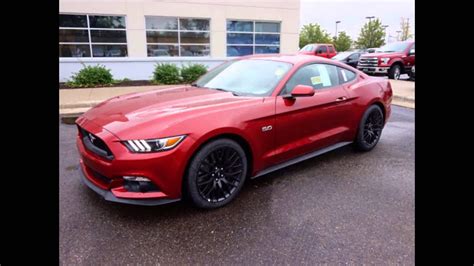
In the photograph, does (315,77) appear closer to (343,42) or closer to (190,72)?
(190,72)

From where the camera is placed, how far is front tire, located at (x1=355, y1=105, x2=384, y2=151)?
4.52 m

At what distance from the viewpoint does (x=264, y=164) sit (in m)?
3.44

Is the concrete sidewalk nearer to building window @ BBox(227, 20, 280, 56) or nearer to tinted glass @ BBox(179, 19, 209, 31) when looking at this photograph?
tinted glass @ BBox(179, 19, 209, 31)

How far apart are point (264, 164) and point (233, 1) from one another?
1192 cm

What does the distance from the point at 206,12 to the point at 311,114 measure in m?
11.1

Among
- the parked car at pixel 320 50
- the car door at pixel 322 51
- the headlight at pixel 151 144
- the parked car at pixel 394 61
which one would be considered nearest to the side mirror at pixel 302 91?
the headlight at pixel 151 144

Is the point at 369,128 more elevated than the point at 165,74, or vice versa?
the point at 165,74

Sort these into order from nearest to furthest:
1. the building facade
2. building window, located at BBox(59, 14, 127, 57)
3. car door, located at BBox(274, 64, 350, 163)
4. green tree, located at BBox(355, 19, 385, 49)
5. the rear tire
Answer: car door, located at BBox(274, 64, 350, 163) < building window, located at BBox(59, 14, 127, 57) < the building facade < the rear tire < green tree, located at BBox(355, 19, 385, 49)

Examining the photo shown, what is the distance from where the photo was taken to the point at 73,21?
12141 millimetres

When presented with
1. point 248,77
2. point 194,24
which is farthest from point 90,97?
point 248,77

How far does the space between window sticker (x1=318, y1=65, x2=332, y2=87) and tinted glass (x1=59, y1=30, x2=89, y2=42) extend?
36.2ft

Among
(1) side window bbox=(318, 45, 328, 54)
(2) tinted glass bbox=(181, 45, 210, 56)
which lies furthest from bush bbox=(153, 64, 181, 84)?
(1) side window bbox=(318, 45, 328, 54)
